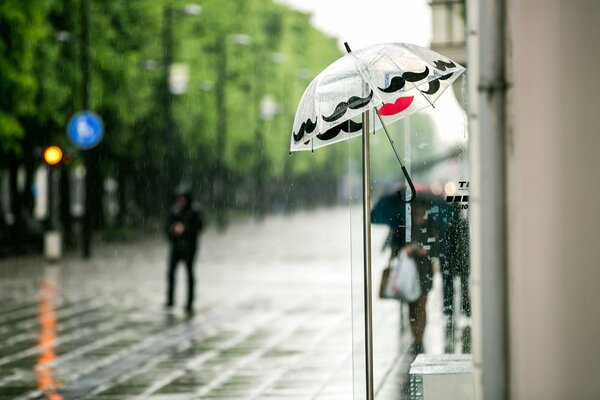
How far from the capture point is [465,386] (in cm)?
716

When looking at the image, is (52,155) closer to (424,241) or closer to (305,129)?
(305,129)

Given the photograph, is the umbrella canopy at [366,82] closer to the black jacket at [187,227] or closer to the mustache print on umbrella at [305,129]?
the mustache print on umbrella at [305,129]

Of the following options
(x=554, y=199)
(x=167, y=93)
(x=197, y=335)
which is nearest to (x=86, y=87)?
(x=167, y=93)

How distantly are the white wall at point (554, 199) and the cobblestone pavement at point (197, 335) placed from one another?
3.17 m

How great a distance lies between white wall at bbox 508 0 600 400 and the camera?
168 inches

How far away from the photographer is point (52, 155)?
102ft

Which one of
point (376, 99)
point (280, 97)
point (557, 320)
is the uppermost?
point (280, 97)

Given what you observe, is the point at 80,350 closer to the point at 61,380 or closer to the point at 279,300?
the point at 61,380

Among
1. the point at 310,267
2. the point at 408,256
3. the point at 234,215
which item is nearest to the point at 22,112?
the point at 310,267

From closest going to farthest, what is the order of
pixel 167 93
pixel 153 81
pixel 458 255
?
pixel 458 255 → pixel 167 93 → pixel 153 81

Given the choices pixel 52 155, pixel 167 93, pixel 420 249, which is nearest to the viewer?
pixel 420 249

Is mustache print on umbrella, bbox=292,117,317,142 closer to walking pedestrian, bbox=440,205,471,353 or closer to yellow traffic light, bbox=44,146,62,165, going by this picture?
walking pedestrian, bbox=440,205,471,353

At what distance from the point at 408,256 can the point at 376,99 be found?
3.50 feet

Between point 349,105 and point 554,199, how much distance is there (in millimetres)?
3032
